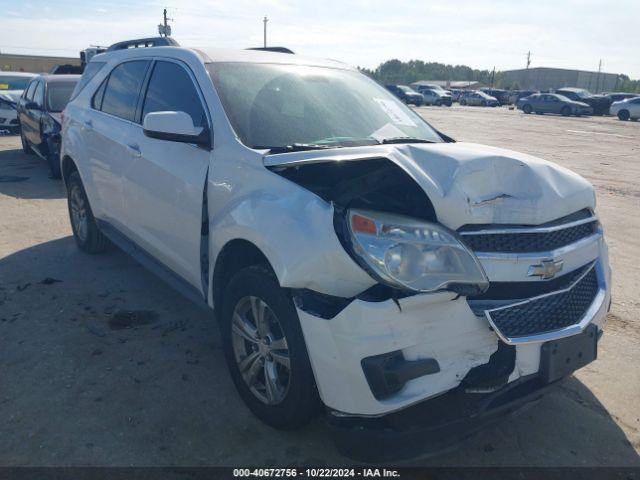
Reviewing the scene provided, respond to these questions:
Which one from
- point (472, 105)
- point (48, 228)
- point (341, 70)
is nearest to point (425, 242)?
point (341, 70)

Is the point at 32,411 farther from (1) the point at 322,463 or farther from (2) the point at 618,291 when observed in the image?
(2) the point at 618,291

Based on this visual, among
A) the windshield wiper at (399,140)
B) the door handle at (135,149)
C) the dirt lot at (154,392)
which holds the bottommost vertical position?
the dirt lot at (154,392)

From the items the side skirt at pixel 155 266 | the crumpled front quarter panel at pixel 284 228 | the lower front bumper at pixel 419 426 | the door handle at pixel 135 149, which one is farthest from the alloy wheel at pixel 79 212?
the lower front bumper at pixel 419 426

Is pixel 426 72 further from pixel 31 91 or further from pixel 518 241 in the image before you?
pixel 518 241

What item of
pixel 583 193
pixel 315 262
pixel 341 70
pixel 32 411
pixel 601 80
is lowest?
pixel 32 411

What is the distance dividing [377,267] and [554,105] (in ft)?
123

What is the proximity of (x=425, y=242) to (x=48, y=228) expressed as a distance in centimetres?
562

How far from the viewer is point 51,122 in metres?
9.10

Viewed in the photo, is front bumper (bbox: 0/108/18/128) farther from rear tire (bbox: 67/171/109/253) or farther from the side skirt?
the side skirt

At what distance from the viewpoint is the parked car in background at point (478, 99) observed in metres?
47.3

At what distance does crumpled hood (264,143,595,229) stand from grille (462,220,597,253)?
2.4 inches

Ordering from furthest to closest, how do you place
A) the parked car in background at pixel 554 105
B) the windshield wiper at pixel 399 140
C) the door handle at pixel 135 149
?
the parked car in background at pixel 554 105 < the door handle at pixel 135 149 < the windshield wiper at pixel 399 140

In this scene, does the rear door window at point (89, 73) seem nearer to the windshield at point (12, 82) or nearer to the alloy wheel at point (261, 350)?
the alloy wheel at point (261, 350)

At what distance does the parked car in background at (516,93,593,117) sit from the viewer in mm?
34156
